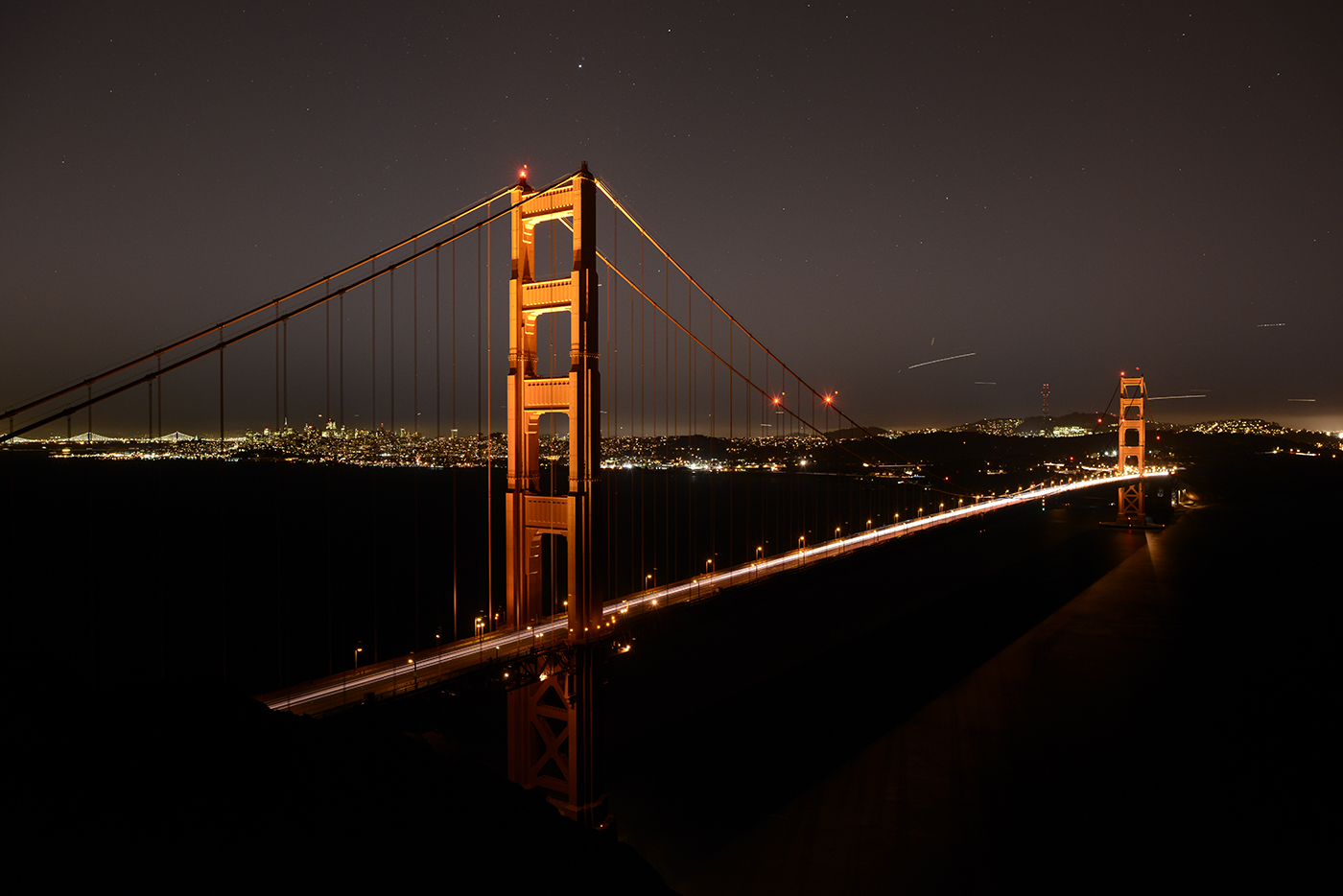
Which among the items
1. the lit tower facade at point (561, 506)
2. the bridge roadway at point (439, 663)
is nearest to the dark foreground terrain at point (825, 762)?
the bridge roadway at point (439, 663)

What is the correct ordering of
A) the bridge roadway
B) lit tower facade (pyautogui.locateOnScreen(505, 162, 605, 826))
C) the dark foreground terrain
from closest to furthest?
the dark foreground terrain
the bridge roadway
lit tower facade (pyautogui.locateOnScreen(505, 162, 605, 826))

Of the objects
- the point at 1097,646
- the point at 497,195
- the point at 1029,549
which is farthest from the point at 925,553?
the point at 497,195

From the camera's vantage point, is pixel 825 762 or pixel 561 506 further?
pixel 825 762

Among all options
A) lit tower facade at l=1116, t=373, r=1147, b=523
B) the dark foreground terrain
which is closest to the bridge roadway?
the dark foreground terrain

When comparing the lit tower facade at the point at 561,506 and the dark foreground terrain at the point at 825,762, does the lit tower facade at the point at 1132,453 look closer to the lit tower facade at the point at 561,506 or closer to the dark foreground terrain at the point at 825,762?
the dark foreground terrain at the point at 825,762

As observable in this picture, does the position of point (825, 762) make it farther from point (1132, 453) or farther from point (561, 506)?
point (1132, 453)

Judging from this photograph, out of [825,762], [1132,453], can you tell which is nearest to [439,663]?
[825,762]

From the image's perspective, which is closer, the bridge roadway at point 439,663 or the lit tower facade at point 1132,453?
the bridge roadway at point 439,663

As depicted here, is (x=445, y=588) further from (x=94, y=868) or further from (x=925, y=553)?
(x=94, y=868)

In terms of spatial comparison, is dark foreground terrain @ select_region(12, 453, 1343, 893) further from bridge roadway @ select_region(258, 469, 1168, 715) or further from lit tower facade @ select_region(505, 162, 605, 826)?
lit tower facade @ select_region(505, 162, 605, 826)
